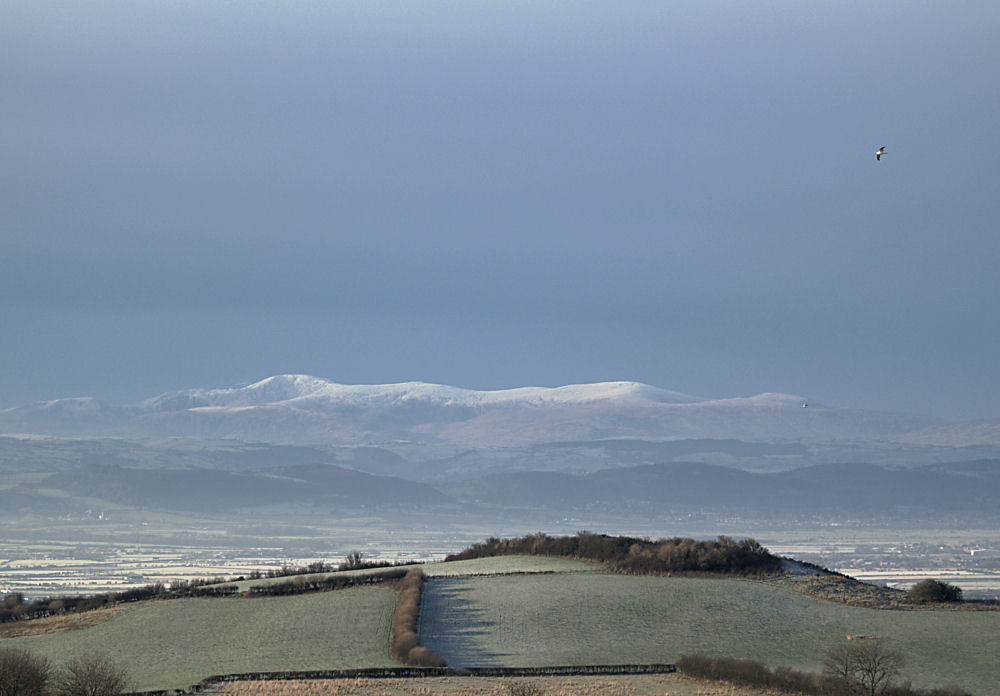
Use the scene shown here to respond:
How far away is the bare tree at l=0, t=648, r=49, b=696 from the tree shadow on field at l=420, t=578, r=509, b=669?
23.5 metres

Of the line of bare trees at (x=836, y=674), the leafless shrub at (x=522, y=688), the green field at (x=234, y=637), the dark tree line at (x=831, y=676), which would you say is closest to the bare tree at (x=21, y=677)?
the green field at (x=234, y=637)

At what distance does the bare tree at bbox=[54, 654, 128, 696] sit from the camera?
64375 mm

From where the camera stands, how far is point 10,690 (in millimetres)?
64875

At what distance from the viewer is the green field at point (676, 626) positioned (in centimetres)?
7088

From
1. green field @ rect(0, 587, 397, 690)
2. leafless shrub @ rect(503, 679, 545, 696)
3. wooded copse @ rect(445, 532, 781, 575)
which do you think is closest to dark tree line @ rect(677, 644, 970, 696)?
leafless shrub @ rect(503, 679, 545, 696)

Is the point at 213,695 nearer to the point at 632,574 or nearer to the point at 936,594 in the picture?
the point at 632,574

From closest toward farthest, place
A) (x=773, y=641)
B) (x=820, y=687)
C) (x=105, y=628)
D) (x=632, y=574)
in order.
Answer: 1. (x=820, y=687)
2. (x=773, y=641)
3. (x=105, y=628)
4. (x=632, y=574)

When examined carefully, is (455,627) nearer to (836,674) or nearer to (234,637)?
(234,637)

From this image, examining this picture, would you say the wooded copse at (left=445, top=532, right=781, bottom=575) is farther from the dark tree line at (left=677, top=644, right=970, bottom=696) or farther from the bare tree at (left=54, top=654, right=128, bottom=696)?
the bare tree at (left=54, top=654, right=128, bottom=696)

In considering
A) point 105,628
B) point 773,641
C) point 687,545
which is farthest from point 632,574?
point 105,628

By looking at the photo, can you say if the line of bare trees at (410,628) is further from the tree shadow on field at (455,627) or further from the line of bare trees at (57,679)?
the line of bare trees at (57,679)

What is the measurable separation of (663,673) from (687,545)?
3268cm

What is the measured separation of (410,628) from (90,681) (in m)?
22.1

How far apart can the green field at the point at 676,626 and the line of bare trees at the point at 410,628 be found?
1.00 meters
